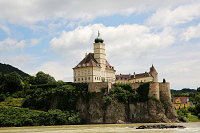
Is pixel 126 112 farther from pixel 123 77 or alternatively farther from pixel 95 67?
pixel 123 77

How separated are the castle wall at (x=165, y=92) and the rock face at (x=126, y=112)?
1940 millimetres

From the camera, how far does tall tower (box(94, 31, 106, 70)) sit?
78500 millimetres

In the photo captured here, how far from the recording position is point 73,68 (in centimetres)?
7894

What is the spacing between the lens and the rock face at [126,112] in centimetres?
6681

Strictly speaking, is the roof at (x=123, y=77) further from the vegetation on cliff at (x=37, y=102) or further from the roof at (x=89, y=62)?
the vegetation on cliff at (x=37, y=102)

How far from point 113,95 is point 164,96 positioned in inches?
505

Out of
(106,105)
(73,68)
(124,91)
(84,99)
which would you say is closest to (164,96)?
(124,91)

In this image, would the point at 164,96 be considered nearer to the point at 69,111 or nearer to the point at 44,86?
the point at 69,111

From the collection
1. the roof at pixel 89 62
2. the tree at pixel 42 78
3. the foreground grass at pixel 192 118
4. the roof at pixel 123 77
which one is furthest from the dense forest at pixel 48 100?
the roof at pixel 123 77

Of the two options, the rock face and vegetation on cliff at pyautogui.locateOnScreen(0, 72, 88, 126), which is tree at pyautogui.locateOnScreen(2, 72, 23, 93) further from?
the rock face

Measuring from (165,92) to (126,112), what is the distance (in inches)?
444

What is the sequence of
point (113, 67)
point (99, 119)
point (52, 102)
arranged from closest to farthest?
point (99, 119)
point (52, 102)
point (113, 67)

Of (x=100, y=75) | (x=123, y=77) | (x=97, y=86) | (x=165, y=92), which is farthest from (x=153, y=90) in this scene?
(x=123, y=77)

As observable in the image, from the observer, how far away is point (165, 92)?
7094 centimetres
